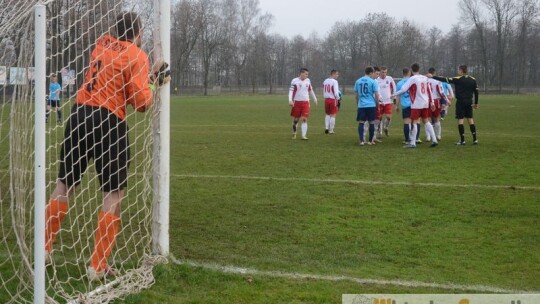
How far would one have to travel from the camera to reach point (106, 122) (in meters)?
4.56

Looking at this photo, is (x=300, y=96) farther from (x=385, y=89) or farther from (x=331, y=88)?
(x=385, y=89)

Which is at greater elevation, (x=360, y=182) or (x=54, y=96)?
(x=54, y=96)

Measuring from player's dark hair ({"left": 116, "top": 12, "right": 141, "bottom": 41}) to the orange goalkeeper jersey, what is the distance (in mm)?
66

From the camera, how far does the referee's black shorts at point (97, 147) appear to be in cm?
452

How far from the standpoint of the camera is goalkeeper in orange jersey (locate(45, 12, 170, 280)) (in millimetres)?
4539

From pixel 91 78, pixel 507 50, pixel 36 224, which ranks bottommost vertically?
pixel 36 224

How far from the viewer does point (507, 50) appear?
9444 cm

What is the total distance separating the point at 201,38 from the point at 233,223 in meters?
79.8

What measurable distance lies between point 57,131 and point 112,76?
0.56 m

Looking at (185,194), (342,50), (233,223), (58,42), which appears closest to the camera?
(58,42)

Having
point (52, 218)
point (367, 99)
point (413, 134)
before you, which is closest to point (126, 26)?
point (52, 218)

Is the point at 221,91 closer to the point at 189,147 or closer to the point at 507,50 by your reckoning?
the point at 507,50

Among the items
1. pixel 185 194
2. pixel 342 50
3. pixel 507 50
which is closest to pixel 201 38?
pixel 342 50

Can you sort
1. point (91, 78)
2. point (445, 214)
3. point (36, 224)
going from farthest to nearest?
point (445, 214) < point (91, 78) < point (36, 224)
